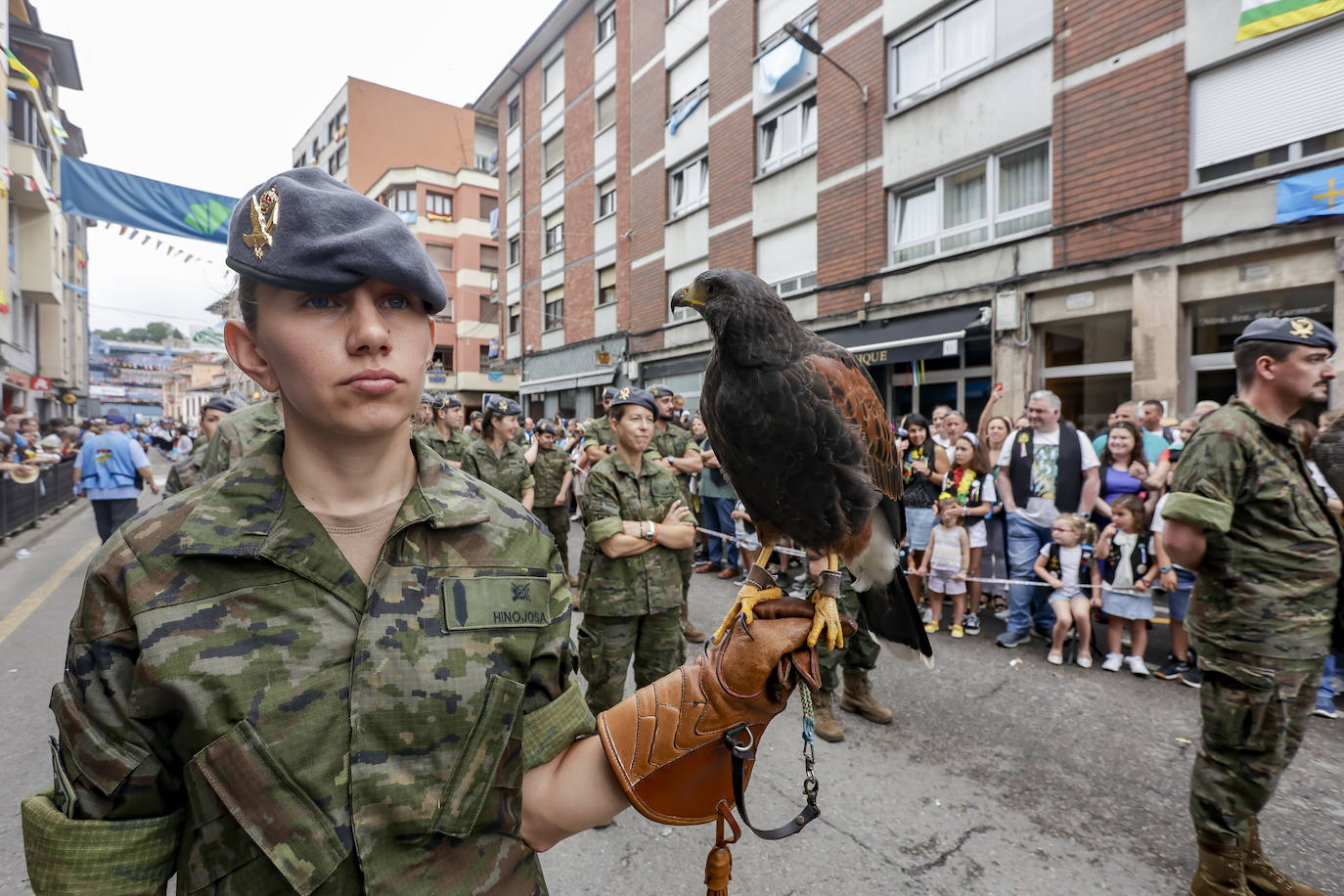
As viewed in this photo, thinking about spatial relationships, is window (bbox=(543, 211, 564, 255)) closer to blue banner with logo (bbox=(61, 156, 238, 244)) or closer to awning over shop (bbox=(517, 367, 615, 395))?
awning over shop (bbox=(517, 367, 615, 395))

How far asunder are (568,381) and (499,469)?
15.7m

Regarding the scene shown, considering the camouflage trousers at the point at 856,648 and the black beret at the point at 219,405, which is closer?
the camouflage trousers at the point at 856,648

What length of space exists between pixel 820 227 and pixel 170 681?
537 inches

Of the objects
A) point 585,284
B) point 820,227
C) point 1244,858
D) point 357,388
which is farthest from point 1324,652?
point 585,284

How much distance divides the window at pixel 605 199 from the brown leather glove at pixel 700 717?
20939 mm

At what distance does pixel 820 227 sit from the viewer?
13195 millimetres

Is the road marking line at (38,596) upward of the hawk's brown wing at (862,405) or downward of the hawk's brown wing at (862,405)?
downward

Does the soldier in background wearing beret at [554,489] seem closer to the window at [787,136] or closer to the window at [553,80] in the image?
the window at [787,136]

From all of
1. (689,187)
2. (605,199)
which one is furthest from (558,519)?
(605,199)

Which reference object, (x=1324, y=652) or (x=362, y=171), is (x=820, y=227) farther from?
(x=362, y=171)

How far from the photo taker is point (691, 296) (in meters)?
2.31

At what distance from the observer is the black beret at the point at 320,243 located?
110 centimetres

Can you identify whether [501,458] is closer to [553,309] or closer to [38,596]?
[38,596]

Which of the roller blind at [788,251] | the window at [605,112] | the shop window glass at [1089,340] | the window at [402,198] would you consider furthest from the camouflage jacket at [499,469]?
the window at [402,198]
